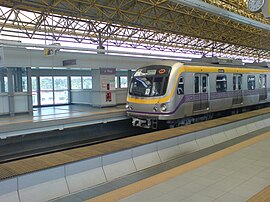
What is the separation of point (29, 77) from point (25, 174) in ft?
29.7

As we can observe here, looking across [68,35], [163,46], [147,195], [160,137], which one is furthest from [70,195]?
[163,46]

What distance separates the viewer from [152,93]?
10.0m

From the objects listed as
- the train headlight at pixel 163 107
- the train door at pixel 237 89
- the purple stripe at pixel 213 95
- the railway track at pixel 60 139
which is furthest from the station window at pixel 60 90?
the train door at pixel 237 89

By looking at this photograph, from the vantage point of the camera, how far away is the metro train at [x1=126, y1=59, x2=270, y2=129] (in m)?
9.73

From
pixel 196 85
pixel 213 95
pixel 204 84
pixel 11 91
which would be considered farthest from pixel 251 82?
pixel 11 91

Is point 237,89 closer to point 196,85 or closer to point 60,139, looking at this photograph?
point 196,85

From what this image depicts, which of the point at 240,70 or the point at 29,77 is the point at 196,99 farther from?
the point at 29,77

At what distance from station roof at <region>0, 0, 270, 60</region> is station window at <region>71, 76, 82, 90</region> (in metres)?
3.44

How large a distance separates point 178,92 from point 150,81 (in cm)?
115

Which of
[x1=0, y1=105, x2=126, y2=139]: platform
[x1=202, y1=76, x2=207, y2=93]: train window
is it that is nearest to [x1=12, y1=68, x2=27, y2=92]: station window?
[x1=0, y1=105, x2=126, y2=139]: platform

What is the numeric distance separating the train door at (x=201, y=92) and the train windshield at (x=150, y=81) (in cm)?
156

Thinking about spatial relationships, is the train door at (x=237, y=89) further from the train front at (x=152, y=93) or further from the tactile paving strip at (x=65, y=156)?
the tactile paving strip at (x=65, y=156)

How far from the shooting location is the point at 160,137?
628 cm

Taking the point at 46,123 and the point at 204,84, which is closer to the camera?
the point at 46,123
